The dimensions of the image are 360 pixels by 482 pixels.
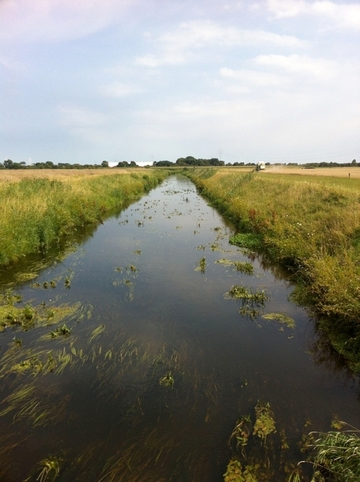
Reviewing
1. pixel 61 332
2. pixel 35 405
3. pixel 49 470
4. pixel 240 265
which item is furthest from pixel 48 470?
pixel 240 265

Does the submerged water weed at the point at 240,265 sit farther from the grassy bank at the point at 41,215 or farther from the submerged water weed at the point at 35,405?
the grassy bank at the point at 41,215

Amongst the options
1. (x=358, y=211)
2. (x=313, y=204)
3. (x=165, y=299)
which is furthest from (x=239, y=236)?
(x=165, y=299)

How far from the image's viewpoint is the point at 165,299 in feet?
31.5

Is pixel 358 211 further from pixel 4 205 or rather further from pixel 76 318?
pixel 4 205

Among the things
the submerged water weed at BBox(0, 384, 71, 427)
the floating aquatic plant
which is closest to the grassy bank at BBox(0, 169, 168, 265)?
the submerged water weed at BBox(0, 384, 71, 427)

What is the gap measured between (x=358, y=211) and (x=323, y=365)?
847 cm

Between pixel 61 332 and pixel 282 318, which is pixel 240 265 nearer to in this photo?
pixel 282 318

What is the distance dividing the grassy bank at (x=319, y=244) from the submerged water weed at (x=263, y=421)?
2400 millimetres

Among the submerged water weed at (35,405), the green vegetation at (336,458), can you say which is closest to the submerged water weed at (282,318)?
the green vegetation at (336,458)

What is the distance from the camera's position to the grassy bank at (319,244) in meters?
7.40

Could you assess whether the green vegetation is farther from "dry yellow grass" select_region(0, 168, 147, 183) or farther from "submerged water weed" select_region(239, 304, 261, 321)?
"dry yellow grass" select_region(0, 168, 147, 183)

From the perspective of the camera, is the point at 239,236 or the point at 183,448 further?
the point at 239,236

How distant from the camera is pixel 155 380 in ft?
19.4

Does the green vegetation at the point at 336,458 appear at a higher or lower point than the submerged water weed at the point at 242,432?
higher
